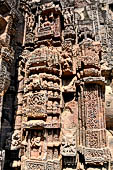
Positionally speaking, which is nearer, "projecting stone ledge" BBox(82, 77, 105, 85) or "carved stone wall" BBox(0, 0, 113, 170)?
"carved stone wall" BBox(0, 0, 113, 170)

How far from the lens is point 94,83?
4895mm

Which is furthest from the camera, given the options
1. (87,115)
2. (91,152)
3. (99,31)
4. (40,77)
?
(99,31)


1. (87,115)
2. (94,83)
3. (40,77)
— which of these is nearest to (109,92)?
(94,83)

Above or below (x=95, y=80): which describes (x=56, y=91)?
below

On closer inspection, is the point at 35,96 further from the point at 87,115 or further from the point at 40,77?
the point at 87,115

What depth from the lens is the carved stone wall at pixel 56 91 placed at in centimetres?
448

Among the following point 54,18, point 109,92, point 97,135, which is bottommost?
point 97,135

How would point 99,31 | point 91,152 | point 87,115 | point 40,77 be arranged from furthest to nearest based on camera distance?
point 99,31 < point 40,77 < point 87,115 < point 91,152

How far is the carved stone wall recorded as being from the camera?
4.48 metres

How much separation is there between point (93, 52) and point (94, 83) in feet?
3.10

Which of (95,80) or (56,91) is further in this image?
(56,91)

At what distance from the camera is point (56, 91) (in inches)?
198

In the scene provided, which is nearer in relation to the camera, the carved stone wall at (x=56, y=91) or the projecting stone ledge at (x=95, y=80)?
the carved stone wall at (x=56, y=91)

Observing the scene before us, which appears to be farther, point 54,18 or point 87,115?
point 54,18
